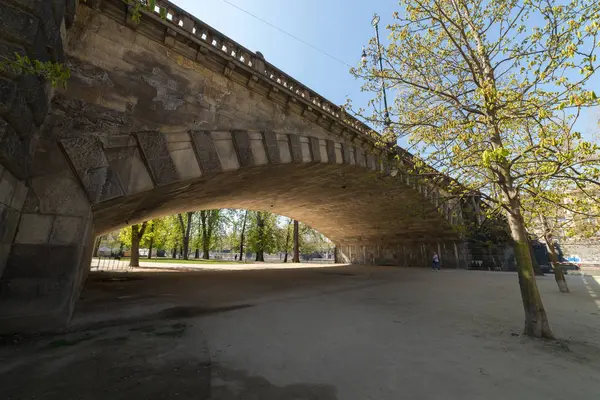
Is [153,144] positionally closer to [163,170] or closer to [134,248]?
[163,170]

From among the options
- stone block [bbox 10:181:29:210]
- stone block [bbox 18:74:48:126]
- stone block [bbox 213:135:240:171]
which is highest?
stone block [bbox 213:135:240:171]

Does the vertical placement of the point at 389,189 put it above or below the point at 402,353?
above

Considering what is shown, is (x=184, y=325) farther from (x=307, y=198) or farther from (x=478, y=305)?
(x=307, y=198)

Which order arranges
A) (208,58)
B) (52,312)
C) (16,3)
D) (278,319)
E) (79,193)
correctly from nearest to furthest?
(16,3) < (52,312) < (79,193) < (278,319) < (208,58)

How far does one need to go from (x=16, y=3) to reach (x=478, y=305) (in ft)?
37.1

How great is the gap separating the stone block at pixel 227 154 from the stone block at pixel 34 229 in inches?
145

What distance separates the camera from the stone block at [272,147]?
28.9 feet

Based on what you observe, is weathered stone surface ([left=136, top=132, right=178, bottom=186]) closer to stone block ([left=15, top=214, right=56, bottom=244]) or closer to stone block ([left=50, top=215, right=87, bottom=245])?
stone block ([left=50, top=215, right=87, bottom=245])

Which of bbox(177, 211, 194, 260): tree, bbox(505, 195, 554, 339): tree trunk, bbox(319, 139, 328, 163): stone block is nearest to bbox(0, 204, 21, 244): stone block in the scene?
bbox(319, 139, 328, 163): stone block

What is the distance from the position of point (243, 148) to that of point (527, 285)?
284 inches

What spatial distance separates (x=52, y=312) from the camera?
484cm

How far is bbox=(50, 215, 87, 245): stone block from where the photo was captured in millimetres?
5105

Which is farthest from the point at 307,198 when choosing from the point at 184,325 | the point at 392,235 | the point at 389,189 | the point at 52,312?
the point at 52,312

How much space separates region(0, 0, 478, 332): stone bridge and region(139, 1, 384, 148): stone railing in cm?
4
